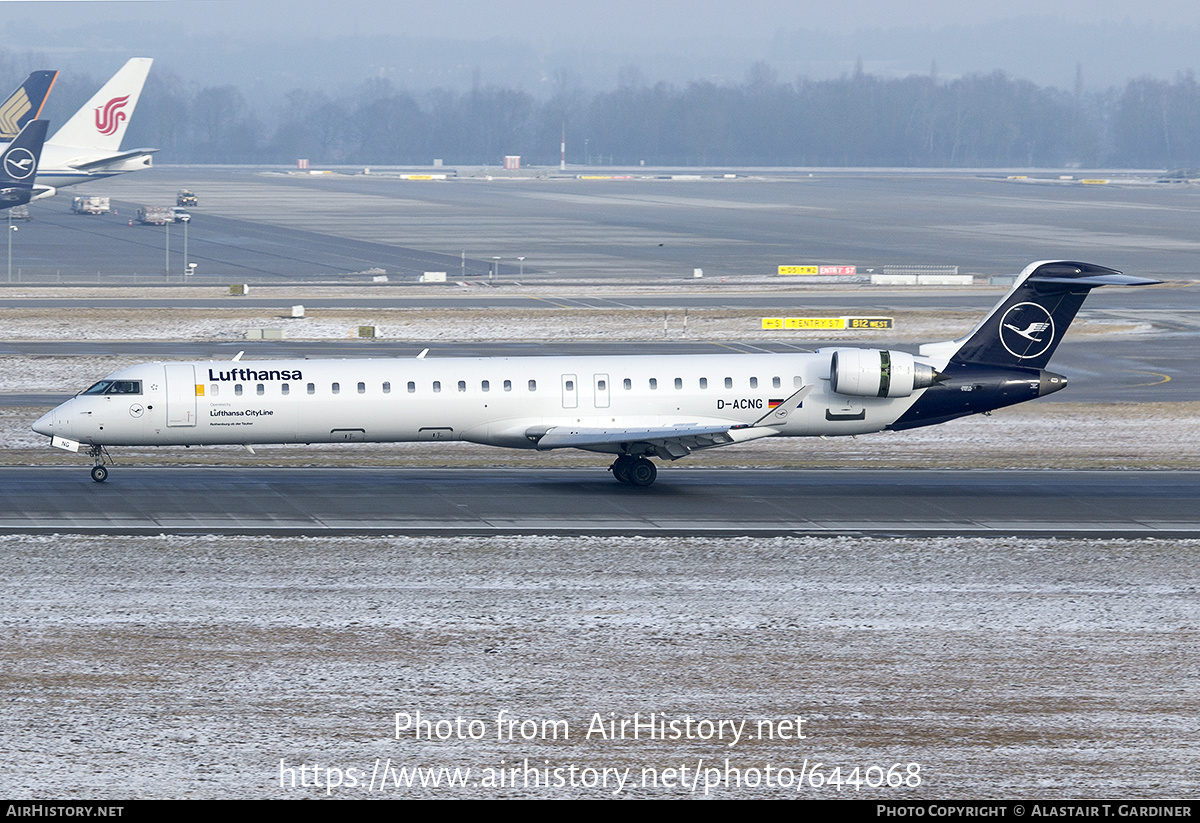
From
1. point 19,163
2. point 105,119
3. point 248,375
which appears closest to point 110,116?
point 105,119

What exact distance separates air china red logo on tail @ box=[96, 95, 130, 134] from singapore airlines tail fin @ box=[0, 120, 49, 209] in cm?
2127

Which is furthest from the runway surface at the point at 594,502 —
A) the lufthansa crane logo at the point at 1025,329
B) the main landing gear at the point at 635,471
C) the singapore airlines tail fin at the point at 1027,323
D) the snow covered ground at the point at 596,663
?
the lufthansa crane logo at the point at 1025,329

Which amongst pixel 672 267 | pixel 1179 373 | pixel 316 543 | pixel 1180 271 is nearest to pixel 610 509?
pixel 316 543

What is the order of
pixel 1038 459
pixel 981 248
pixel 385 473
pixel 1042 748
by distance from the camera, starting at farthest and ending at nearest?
pixel 981 248
pixel 1038 459
pixel 385 473
pixel 1042 748

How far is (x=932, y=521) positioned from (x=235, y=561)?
1602cm

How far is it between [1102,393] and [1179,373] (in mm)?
6812

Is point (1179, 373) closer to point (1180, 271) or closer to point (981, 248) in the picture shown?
point (1180, 271)

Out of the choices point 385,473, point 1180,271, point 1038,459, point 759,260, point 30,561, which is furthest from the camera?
point 759,260

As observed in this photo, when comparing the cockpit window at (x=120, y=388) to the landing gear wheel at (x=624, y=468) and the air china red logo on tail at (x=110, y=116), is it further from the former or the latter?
the air china red logo on tail at (x=110, y=116)

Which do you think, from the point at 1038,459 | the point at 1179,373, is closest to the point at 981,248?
the point at 1179,373

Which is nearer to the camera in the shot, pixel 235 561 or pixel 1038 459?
pixel 235 561

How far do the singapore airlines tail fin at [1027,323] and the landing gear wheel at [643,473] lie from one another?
7.96 metres

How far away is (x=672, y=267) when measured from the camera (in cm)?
10150

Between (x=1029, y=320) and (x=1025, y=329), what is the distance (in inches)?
11.1
